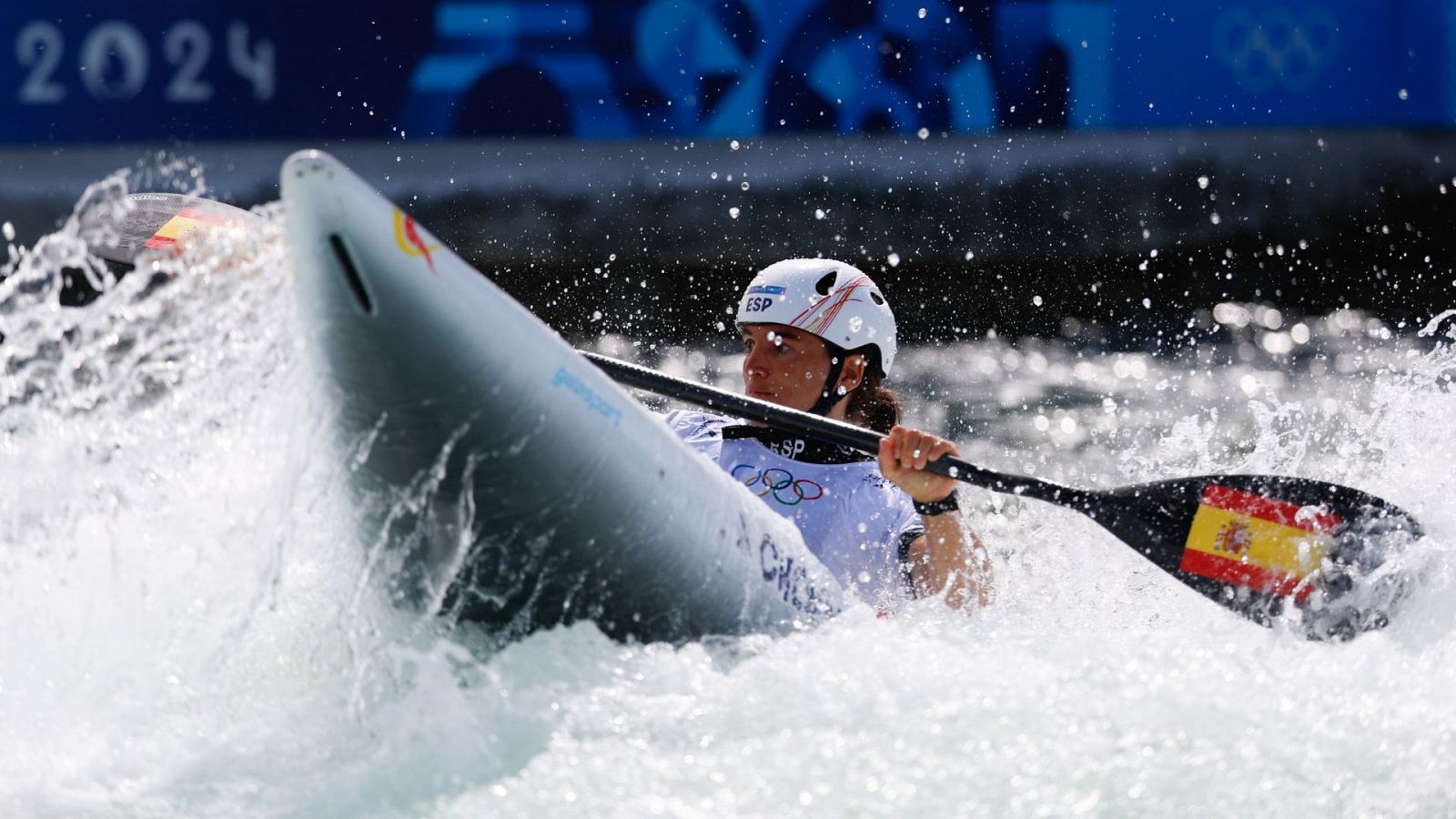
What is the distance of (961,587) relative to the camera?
411 cm

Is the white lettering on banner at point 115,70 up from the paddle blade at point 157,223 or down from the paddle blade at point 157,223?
up

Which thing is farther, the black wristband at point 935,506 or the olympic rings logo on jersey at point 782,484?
the olympic rings logo on jersey at point 782,484

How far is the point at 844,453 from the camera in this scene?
14.6 ft

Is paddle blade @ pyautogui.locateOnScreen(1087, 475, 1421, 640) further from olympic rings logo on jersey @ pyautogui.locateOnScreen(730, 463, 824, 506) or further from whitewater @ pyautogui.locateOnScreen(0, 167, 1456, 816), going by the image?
olympic rings logo on jersey @ pyautogui.locateOnScreen(730, 463, 824, 506)

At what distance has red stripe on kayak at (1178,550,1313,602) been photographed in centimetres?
414

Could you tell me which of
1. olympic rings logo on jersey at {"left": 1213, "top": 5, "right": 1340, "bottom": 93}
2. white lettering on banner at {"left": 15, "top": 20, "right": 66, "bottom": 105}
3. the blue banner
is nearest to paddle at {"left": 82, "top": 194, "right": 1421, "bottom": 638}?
the blue banner

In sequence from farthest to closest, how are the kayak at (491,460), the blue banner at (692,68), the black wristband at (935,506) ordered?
the blue banner at (692,68)
the black wristband at (935,506)
the kayak at (491,460)

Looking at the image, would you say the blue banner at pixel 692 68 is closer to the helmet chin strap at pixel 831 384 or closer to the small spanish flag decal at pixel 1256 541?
the helmet chin strap at pixel 831 384

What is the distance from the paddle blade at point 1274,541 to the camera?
13.4ft

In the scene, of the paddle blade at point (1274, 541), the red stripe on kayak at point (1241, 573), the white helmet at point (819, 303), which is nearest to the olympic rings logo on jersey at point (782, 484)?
the white helmet at point (819, 303)

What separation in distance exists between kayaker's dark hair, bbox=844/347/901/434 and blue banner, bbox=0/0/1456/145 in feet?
25.4

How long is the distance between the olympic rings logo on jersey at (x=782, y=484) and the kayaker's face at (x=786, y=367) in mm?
232

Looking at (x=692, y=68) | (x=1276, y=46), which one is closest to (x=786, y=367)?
(x=692, y=68)

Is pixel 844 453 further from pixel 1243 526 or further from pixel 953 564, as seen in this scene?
pixel 1243 526
